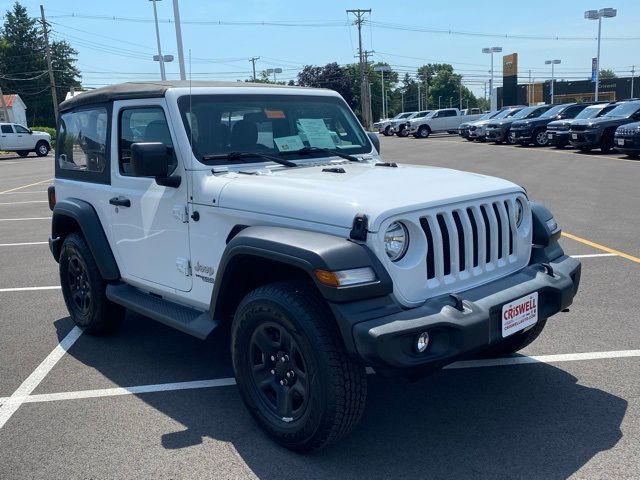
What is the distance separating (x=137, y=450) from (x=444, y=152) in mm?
24529

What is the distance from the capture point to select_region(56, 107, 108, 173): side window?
486 centimetres

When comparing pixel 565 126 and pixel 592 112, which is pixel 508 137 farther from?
pixel 592 112

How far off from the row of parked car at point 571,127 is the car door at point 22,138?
24829 millimetres

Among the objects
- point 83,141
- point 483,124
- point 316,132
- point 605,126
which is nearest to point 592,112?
point 605,126

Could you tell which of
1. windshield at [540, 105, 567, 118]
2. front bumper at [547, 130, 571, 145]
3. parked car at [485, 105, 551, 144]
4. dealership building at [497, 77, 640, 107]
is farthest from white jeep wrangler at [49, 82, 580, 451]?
dealership building at [497, 77, 640, 107]

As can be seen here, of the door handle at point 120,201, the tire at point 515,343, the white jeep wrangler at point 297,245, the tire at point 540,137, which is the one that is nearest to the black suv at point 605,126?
the tire at point 540,137

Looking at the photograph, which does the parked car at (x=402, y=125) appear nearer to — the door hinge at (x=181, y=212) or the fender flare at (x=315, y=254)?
the door hinge at (x=181, y=212)

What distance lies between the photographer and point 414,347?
2.94 m

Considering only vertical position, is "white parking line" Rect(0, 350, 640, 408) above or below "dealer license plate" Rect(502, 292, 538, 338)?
below

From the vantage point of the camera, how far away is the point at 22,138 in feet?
114

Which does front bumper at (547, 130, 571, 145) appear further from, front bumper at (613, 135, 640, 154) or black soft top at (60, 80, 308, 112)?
black soft top at (60, 80, 308, 112)

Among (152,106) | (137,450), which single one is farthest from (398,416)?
(152,106)

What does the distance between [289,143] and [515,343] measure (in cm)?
215

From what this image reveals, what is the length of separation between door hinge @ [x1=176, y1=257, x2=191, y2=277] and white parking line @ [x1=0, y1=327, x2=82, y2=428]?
1376 mm
